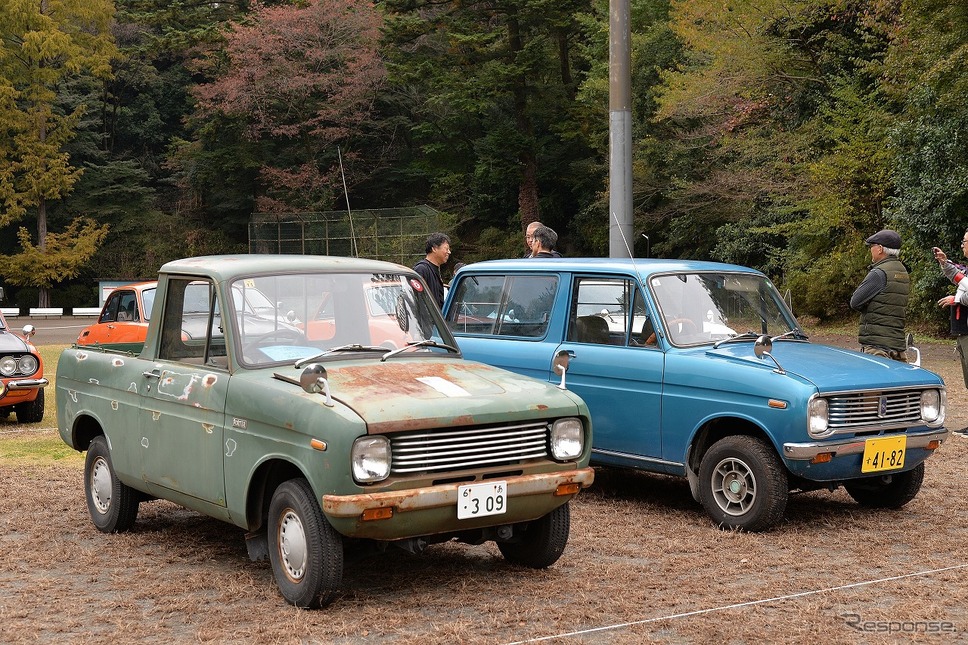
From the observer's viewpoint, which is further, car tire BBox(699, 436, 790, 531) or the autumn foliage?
the autumn foliage

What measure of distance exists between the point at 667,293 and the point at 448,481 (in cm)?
329

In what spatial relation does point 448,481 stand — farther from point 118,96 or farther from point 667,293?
point 118,96

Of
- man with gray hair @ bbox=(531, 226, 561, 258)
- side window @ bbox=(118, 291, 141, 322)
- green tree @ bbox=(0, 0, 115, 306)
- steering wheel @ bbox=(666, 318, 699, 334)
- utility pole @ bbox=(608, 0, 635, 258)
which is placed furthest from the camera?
green tree @ bbox=(0, 0, 115, 306)

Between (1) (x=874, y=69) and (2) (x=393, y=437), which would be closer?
(2) (x=393, y=437)

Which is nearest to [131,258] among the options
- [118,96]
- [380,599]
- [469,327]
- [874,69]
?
[118,96]

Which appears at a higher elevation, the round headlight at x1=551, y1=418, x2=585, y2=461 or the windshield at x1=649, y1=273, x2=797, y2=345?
the windshield at x1=649, y1=273, x2=797, y2=345

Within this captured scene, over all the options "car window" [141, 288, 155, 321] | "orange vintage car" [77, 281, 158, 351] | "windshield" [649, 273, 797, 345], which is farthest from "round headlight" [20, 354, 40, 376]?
"windshield" [649, 273, 797, 345]

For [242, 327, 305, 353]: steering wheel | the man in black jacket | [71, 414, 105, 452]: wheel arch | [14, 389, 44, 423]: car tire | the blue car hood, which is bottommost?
[14, 389, 44, 423]: car tire

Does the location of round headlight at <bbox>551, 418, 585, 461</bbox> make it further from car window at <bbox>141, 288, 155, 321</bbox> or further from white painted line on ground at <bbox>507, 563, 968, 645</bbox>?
car window at <bbox>141, 288, 155, 321</bbox>

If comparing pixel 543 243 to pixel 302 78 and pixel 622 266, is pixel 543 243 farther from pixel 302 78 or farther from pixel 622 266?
pixel 302 78

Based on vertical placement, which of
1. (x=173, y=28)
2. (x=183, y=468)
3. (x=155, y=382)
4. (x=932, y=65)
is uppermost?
(x=173, y=28)

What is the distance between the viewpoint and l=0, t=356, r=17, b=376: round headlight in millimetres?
12703

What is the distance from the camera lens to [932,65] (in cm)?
2331

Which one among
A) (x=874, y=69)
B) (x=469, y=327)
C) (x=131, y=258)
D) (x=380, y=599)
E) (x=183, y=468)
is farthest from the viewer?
(x=131, y=258)
